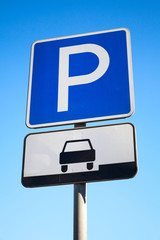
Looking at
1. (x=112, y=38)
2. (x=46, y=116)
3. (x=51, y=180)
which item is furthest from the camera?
(x=112, y=38)

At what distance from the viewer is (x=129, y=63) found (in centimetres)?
174

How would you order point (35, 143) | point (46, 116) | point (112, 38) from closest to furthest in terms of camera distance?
point (35, 143)
point (46, 116)
point (112, 38)

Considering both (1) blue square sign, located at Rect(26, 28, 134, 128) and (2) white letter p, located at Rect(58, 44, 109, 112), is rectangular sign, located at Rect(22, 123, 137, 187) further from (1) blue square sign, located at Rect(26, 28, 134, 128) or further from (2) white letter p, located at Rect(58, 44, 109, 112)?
(2) white letter p, located at Rect(58, 44, 109, 112)

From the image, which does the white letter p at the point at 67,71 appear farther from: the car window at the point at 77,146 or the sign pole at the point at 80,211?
the sign pole at the point at 80,211

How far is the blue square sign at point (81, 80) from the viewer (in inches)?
64.1

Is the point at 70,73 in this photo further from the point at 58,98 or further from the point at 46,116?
the point at 46,116

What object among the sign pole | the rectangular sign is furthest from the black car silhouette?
the sign pole

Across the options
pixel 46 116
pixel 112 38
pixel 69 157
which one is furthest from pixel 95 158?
pixel 112 38

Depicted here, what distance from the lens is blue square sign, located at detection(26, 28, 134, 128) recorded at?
1629mm

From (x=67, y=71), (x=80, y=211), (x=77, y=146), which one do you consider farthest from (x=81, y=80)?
(x=80, y=211)

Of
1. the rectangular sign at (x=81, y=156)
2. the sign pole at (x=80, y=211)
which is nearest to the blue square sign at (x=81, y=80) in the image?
the rectangular sign at (x=81, y=156)

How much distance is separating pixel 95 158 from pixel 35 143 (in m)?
0.32

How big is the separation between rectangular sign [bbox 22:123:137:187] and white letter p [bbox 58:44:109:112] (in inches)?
10.0

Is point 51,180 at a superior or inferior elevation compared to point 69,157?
inferior
